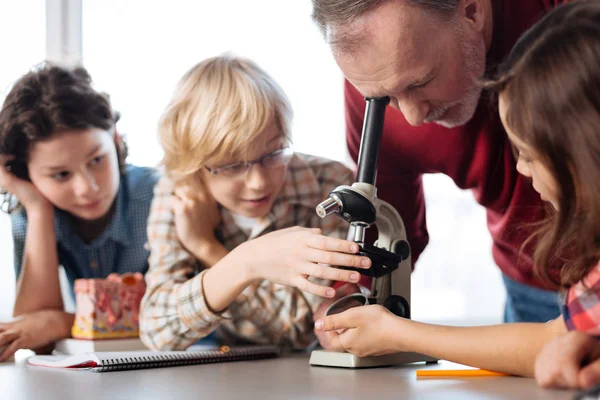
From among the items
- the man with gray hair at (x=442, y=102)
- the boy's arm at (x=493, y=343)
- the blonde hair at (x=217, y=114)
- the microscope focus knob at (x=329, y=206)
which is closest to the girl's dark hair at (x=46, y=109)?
the blonde hair at (x=217, y=114)

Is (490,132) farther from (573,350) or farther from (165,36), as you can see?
(165,36)

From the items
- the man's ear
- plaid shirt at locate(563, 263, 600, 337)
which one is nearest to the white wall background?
the man's ear

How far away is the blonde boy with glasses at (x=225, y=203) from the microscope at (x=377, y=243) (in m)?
0.21

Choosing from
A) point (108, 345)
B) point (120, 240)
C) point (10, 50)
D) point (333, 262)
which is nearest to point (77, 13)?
point (10, 50)

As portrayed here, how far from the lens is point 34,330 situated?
1.71 meters

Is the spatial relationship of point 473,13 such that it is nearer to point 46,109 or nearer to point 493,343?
point 493,343

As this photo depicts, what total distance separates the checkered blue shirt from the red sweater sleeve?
0.60 metres

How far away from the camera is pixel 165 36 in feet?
9.64

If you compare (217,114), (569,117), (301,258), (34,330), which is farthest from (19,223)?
(569,117)

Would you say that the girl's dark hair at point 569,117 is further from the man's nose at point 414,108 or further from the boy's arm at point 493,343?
the man's nose at point 414,108

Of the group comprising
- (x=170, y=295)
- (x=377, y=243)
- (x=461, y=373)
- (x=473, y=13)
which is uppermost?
(x=473, y=13)

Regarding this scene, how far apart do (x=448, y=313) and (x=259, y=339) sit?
180cm

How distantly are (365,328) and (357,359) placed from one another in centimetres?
9

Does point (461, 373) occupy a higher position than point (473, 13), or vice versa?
point (473, 13)
